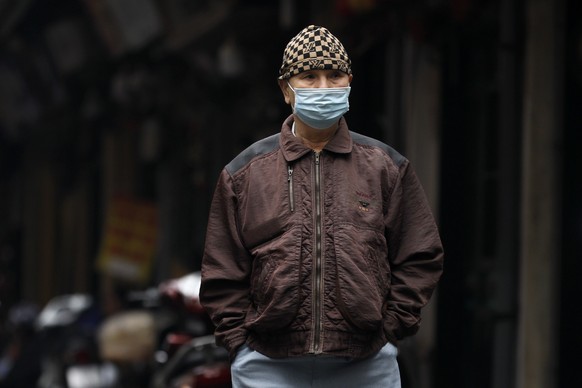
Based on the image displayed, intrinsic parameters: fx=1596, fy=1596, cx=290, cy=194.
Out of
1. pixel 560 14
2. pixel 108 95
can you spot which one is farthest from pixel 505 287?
pixel 108 95

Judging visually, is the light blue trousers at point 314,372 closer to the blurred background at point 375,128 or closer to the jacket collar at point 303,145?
the jacket collar at point 303,145

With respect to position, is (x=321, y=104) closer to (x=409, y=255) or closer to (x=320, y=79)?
(x=320, y=79)

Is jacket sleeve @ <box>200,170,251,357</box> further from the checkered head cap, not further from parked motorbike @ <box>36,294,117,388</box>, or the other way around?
parked motorbike @ <box>36,294,117,388</box>

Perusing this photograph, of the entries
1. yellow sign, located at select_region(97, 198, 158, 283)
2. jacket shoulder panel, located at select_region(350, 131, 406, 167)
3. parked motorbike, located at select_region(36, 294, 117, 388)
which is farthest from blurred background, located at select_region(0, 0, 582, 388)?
jacket shoulder panel, located at select_region(350, 131, 406, 167)

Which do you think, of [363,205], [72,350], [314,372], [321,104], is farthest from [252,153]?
[72,350]

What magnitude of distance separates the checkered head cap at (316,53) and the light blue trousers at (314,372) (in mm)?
811

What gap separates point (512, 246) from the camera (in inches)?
361

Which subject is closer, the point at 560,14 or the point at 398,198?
the point at 398,198

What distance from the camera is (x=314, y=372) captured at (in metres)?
4.45

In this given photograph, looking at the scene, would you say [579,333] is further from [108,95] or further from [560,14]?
[108,95]

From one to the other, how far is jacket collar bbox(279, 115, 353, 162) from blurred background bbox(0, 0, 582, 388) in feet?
12.1

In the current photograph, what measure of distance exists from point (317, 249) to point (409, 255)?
0.95 ft

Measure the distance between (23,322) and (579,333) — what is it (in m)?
7.65

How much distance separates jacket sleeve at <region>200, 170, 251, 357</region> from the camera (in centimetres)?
451
